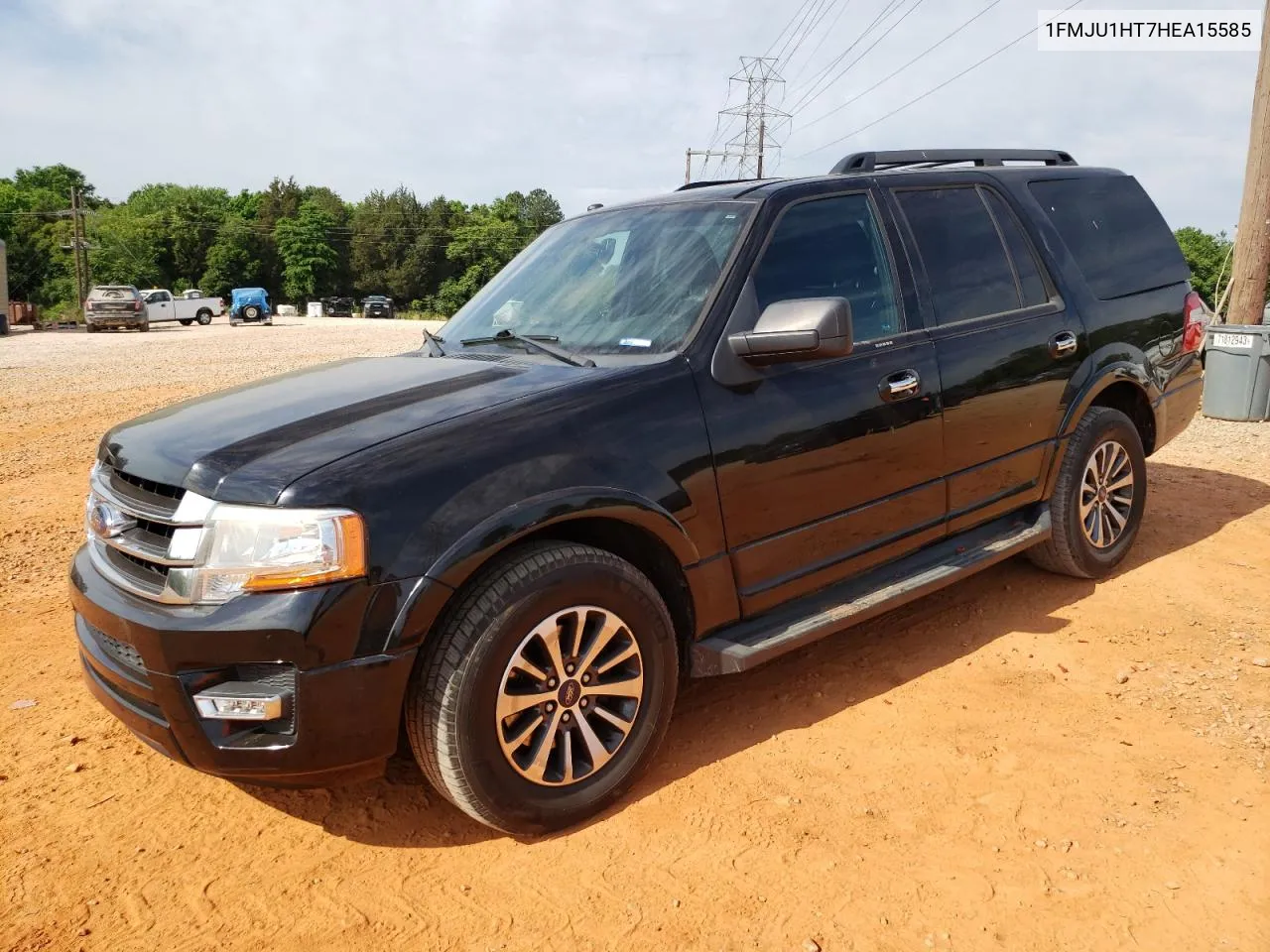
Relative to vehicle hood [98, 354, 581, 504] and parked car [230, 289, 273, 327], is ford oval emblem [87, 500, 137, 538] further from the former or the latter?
parked car [230, 289, 273, 327]

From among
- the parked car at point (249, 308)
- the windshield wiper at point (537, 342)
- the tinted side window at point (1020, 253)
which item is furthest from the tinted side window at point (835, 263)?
the parked car at point (249, 308)

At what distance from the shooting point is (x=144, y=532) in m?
2.84

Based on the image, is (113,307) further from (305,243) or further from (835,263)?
(305,243)

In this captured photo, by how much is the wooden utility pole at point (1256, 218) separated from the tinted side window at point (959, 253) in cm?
890

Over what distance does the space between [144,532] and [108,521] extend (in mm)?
226

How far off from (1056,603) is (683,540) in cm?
251

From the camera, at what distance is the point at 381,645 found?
103 inches

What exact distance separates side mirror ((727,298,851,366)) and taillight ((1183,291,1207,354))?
9.91ft

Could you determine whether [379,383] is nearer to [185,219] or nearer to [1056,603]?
[1056,603]

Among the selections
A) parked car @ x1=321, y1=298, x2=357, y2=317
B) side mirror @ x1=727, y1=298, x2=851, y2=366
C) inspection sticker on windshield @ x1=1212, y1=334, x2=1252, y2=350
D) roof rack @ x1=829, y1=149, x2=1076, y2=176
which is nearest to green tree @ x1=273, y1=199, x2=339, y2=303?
parked car @ x1=321, y1=298, x2=357, y2=317

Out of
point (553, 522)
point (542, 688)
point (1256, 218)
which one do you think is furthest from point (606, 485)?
point (1256, 218)

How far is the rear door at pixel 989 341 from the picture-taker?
405 cm

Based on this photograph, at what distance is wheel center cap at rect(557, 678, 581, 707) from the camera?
2.92 meters

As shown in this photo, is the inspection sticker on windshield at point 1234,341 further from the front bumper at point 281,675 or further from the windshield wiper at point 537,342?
the front bumper at point 281,675
